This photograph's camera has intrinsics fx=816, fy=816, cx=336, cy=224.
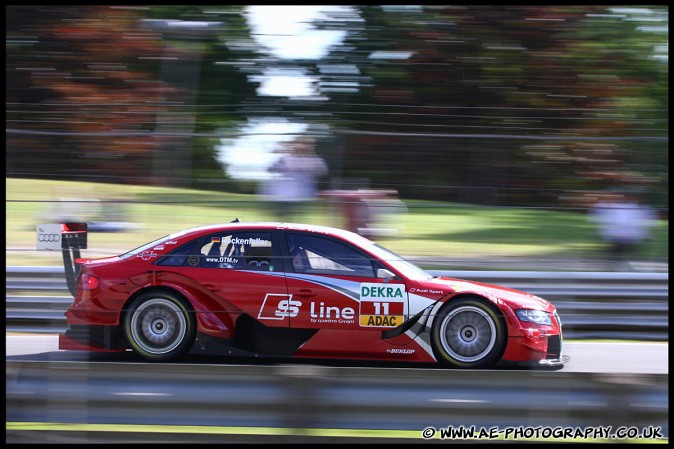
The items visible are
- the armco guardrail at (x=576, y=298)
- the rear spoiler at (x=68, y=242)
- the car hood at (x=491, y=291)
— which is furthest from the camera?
the armco guardrail at (x=576, y=298)

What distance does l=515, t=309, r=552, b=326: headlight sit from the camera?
242 inches

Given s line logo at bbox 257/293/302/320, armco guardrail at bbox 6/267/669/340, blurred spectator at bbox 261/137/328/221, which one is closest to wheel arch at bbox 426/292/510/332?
s line logo at bbox 257/293/302/320

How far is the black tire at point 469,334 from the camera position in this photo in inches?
239

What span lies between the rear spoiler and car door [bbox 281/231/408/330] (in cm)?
177

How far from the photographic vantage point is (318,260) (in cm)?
621

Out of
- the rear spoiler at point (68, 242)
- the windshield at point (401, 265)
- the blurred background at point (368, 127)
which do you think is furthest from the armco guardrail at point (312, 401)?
the blurred background at point (368, 127)

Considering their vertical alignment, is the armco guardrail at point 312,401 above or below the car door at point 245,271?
below

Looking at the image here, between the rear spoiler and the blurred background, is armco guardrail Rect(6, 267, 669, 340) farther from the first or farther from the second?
the rear spoiler

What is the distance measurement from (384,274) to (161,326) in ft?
5.68

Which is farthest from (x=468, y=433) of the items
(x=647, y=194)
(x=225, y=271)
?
(x=647, y=194)

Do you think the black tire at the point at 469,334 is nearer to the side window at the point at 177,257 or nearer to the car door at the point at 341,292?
the car door at the point at 341,292

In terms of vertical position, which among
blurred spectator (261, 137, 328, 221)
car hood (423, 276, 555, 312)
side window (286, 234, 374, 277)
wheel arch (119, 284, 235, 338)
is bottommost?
wheel arch (119, 284, 235, 338)

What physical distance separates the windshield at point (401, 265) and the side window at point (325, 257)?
17 cm
